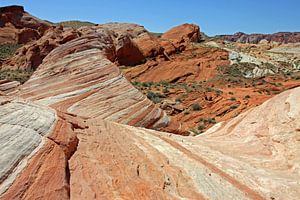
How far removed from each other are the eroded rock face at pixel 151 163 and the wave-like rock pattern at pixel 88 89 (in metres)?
2.45

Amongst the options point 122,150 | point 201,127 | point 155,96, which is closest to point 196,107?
point 155,96

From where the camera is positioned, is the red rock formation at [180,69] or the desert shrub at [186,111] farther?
the red rock formation at [180,69]

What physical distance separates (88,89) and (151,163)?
473 cm

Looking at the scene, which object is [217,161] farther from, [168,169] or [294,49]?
[294,49]

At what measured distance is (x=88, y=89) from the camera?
10.1m

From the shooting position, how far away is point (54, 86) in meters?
10.2

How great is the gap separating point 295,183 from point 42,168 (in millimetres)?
4275

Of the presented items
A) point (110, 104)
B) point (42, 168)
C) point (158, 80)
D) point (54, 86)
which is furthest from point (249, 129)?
point (158, 80)

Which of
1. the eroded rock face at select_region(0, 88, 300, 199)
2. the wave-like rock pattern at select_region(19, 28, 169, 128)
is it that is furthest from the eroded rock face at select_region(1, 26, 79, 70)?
the eroded rock face at select_region(0, 88, 300, 199)

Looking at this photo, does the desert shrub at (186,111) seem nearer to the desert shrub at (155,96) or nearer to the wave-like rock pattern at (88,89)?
the desert shrub at (155,96)

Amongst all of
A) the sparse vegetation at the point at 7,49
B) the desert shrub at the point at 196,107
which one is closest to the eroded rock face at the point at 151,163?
the desert shrub at the point at 196,107

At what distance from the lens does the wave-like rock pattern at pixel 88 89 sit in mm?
9562

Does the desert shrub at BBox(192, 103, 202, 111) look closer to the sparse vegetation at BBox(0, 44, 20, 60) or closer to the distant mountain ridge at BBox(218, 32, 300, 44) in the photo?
the sparse vegetation at BBox(0, 44, 20, 60)

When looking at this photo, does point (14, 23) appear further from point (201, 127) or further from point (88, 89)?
point (88, 89)
